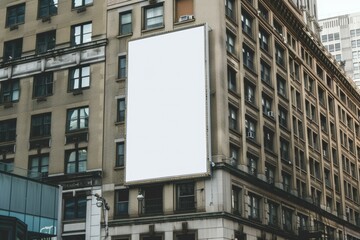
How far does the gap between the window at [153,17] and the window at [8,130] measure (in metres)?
15.4

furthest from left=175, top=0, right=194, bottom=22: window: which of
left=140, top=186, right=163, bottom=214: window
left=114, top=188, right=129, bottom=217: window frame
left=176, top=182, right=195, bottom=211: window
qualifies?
left=114, top=188, right=129, bottom=217: window frame

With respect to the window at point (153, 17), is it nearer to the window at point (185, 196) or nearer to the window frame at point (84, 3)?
the window frame at point (84, 3)

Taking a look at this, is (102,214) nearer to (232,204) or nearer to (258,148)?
(232,204)

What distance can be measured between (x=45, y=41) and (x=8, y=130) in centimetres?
905

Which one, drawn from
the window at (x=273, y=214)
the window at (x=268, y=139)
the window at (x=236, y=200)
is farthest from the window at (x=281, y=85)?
the window at (x=236, y=200)

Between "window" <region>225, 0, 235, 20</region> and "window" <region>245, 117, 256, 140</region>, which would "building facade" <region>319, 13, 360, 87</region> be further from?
"window" <region>245, 117, 256, 140</region>

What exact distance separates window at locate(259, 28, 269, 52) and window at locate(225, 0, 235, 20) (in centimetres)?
640

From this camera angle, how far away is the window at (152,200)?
4947 cm

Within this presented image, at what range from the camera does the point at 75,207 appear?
173ft

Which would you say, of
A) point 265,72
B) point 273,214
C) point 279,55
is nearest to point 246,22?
point 265,72

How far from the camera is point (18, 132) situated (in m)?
57.1

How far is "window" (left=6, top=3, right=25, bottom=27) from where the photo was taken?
61.7m

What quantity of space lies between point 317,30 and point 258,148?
3560cm

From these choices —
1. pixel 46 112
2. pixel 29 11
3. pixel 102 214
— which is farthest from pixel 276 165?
pixel 29 11
